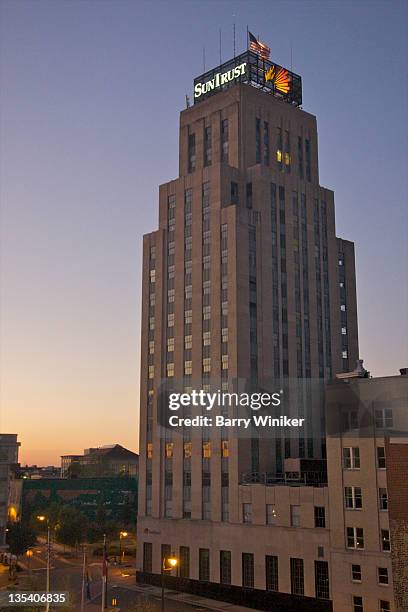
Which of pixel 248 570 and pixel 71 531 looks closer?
pixel 248 570

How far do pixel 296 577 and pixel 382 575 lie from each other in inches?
477

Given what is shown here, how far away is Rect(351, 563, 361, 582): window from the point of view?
62.9 metres

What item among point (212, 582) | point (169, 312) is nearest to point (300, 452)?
point (212, 582)

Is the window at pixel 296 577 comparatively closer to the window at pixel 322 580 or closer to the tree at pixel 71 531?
the window at pixel 322 580

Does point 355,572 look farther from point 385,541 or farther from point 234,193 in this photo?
point 234,193

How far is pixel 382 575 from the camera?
199 ft

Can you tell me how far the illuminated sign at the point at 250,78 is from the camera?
10281cm

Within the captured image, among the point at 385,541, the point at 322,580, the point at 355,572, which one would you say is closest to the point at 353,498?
the point at 385,541

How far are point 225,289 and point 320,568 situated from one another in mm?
36630

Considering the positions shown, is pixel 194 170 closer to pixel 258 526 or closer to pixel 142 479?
pixel 142 479

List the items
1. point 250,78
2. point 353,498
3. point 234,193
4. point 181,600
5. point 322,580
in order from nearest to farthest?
point 353,498 < point 322,580 < point 181,600 < point 234,193 < point 250,78

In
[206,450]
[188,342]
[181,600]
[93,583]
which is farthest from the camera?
[188,342]

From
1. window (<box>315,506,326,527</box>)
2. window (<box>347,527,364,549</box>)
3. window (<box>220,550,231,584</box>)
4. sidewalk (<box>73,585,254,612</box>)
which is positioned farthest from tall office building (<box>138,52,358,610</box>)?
window (<box>347,527,364,549</box>)

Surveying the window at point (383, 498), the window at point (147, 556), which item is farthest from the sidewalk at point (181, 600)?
the window at point (383, 498)
